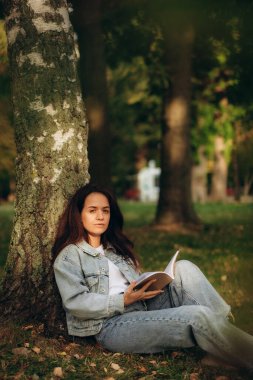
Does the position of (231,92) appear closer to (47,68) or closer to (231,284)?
(231,284)

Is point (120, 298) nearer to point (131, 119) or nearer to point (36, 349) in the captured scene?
point (36, 349)

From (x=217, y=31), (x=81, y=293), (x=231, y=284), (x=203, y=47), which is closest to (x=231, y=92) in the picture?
(x=203, y=47)

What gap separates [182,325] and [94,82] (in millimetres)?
6991

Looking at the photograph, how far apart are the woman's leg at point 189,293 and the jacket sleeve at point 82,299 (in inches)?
20.1

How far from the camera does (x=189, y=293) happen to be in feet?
15.8

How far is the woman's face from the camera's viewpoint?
16.2ft

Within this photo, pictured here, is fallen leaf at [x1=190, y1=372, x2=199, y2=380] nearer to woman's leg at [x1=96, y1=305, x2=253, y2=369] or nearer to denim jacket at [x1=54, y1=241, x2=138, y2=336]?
woman's leg at [x1=96, y1=305, x2=253, y2=369]

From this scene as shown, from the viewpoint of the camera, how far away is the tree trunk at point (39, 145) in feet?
16.6

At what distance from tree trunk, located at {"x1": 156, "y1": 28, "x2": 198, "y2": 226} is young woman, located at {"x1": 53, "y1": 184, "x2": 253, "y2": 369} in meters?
8.50

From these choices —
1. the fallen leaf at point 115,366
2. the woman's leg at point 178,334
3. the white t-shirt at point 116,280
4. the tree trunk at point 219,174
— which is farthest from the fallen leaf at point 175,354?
the tree trunk at point 219,174

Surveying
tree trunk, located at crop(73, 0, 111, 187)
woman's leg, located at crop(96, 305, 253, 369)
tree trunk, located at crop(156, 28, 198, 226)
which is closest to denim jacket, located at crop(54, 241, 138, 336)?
woman's leg, located at crop(96, 305, 253, 369)

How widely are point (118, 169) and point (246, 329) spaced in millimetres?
37455

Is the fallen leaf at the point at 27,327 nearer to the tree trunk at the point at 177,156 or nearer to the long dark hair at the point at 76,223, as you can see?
the long dark hair at the point at 76,223

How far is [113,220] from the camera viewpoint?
17.2ft
